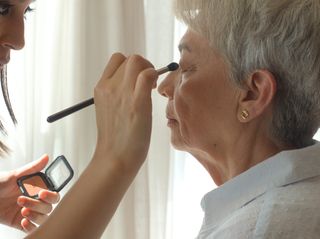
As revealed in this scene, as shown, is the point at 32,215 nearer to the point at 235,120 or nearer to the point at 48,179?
the point at 48,179

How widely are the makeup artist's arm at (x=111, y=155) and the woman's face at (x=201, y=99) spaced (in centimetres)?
14

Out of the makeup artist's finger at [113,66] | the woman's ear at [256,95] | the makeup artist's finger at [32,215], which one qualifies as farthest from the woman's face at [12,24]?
the woman's ear at [256,95]

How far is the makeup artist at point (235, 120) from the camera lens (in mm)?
842

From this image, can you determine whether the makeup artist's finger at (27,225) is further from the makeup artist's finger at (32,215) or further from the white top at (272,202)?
the white top at (272,202)

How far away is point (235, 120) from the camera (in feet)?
3.23

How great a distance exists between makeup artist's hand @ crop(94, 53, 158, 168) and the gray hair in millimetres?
155

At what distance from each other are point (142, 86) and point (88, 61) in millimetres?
727

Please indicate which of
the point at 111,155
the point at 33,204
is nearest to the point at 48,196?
the point at 33,204

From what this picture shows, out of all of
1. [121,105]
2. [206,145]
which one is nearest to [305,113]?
[206,145]

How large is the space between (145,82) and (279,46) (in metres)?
0.24

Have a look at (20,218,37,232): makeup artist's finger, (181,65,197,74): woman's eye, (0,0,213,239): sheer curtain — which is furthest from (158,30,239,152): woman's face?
(0,0,213,239): sheer curtain

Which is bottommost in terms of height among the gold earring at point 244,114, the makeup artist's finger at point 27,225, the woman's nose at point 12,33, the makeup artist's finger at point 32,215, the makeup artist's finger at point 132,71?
the makeup artist's finger at point 27,225

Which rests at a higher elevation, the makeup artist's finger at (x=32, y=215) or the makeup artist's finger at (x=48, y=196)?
the makeup artist's finger at (x=48, y=196)

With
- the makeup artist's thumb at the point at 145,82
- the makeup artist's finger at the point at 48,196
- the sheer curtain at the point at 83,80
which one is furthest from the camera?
the sheer curtain at the point at 83,80
